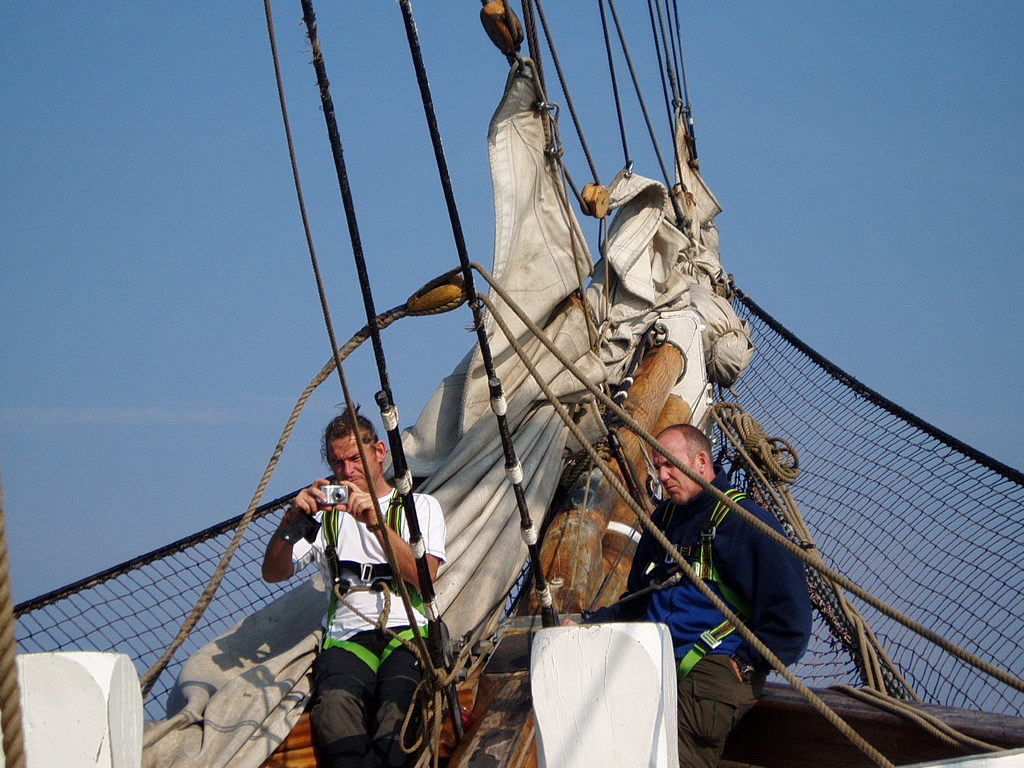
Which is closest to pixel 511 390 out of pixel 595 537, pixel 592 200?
pixel 595 537

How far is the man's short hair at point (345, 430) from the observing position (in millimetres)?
3127

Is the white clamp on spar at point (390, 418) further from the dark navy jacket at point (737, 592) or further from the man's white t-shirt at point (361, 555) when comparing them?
the dark navy jacket at point (737, 592)

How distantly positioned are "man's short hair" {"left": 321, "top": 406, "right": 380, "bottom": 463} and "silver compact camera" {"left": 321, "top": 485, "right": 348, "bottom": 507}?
0.30 m

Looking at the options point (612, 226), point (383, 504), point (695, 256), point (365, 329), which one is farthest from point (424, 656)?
point (695, 256)

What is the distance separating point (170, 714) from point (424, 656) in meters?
0.87

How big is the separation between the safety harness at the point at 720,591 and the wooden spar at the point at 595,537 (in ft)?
3.58

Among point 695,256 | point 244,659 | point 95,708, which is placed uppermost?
point 695,256

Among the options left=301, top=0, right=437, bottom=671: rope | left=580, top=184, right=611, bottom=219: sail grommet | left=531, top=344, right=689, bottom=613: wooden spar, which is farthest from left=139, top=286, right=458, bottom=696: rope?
left=580, top=184, right=611, bottom=219: sail grommet

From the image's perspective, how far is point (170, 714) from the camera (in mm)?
3145

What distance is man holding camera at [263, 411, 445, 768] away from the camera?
2842 millimetres

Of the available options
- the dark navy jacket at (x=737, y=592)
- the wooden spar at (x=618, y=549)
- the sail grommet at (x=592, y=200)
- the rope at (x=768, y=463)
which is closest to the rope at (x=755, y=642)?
the dark navy jacket at (x=737, y=592)

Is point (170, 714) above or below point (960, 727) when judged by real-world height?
above

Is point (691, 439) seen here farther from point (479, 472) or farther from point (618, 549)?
point (618, 549)

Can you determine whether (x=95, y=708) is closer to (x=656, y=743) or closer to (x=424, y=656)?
(x=656, y=743)
